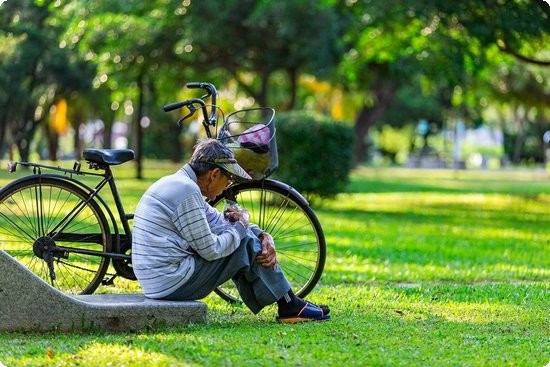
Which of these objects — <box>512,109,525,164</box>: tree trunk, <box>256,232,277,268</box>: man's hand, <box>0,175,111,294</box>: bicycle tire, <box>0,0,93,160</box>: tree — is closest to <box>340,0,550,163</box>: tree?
<box>0,0,93,160</box>: tree

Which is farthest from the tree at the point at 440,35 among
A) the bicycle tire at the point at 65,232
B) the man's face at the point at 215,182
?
the man's face at the point at 215,182

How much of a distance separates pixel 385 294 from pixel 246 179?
206 cm

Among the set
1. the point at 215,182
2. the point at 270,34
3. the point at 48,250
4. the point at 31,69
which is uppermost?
the point at 270,34

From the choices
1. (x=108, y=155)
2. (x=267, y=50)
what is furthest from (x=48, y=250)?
(x=267, y=50)

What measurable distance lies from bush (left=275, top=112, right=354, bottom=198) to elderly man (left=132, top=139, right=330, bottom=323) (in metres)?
12.2

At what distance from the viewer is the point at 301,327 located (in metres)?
7.21

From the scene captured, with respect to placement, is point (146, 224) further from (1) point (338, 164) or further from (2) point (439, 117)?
(2) point (439, 117)

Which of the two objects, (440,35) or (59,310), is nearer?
(59,310)

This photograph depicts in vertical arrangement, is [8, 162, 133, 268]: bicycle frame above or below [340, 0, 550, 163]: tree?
below

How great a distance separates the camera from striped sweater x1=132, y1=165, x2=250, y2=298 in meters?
7.07

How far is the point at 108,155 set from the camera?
25.3 feet

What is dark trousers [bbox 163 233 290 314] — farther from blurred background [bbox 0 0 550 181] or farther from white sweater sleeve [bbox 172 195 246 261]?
blurred background [bbox 0 0 550 181]

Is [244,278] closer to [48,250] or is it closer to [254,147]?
[254,147]

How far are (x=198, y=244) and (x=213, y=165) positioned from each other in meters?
0.53
